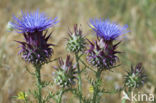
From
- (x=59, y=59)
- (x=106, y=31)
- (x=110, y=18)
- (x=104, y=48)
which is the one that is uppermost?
(x=110, y=18)

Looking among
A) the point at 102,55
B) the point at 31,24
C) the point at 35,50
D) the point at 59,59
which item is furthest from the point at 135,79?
the point at 31,24

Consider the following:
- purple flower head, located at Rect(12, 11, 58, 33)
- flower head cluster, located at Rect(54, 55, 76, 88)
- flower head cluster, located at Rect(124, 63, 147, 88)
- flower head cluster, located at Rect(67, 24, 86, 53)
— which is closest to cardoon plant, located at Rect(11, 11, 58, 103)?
purple flower head, located at Rect(12, 11, 58, 33)

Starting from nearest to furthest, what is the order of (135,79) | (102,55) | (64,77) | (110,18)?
(64,77)
(102,55)
(135,79)
(110,18)

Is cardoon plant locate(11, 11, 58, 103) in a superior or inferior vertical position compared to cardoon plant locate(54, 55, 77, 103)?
superior

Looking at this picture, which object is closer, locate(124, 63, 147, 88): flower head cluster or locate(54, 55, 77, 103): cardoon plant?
locate(54, 55, 77, 103): cardoon plant

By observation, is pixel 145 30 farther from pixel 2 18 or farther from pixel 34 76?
pixel 34 76

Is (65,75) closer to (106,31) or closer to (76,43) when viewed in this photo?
(76,43)

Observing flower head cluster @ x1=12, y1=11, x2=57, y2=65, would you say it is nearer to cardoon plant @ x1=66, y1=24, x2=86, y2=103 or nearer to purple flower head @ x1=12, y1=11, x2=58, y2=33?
purple flower head @ x1=12, y1=11, x2=58, y2=33

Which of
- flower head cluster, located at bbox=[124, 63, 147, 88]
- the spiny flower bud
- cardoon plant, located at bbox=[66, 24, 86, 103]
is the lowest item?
flower head cluster, located at bbox=[124, 63, 147, 88]
